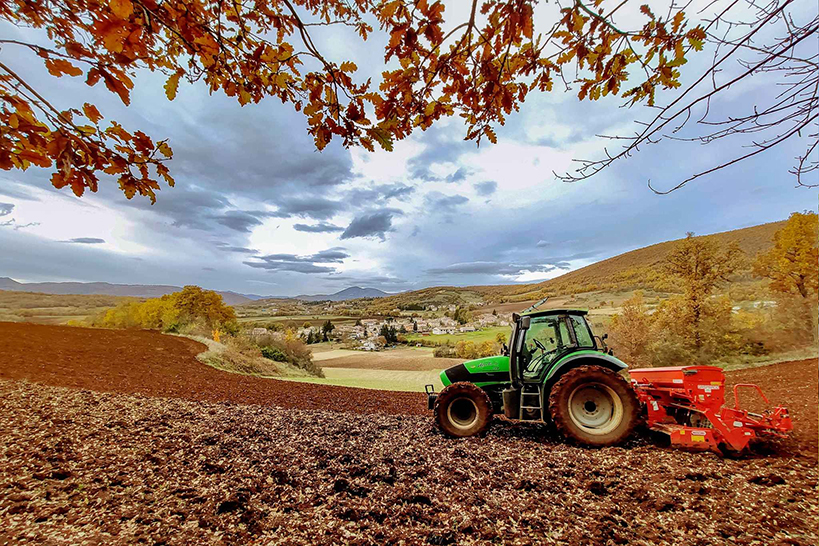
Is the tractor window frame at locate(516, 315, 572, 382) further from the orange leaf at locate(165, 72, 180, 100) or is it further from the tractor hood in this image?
the orange leaf at locate(165, 72, 180, 100)

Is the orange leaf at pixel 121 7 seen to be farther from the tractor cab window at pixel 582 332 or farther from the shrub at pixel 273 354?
the shrub at pixel 273 354

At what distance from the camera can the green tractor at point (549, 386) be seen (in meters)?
4.20

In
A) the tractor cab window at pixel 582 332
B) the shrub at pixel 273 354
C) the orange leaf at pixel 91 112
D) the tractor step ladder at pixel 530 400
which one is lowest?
the shrub at pixel 273 354

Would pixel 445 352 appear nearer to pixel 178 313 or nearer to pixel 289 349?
pixel 289 349

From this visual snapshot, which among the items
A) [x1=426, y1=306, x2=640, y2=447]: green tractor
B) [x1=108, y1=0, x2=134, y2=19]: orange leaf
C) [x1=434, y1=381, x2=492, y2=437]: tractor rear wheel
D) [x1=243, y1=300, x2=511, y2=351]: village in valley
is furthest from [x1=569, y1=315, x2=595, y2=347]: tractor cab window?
[x1=243, y1=300, x2=511, y2=351]: village in valley

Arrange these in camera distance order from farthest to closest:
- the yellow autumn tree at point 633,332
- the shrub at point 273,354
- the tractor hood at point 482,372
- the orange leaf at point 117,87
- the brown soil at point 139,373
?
the shrub at point 273,354, the yellow autumn tree at point 633,332, the brown soil at point 139,373, the tractor hood at point 482,372, the orange leaf at point 117,87

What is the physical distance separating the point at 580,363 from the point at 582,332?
0.60 meters

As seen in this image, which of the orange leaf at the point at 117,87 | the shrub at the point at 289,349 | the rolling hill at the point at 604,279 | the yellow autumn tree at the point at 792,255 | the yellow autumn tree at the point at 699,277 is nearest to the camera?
the orange leaf at the point at 117,87

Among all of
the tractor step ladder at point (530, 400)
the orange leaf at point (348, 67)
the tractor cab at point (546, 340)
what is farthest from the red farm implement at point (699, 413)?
the orange leaf at point (348, 67)

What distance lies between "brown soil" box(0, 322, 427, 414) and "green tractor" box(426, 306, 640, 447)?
3.17 metres

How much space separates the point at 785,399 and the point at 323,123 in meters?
10.5

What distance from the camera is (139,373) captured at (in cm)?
893

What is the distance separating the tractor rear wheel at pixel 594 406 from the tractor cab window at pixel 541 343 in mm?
710

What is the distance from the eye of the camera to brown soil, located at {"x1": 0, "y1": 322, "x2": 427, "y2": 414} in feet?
23.7
